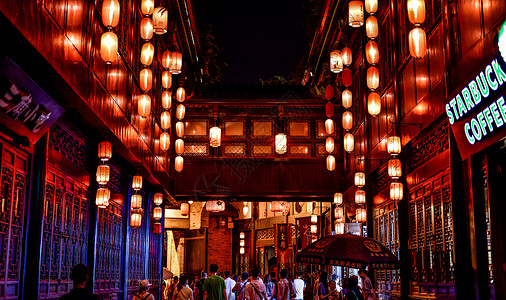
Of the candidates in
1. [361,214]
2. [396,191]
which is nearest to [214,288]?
[396,191]

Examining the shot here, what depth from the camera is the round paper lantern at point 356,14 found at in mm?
13676

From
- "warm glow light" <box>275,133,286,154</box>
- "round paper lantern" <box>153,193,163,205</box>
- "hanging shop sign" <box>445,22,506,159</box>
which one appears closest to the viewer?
"hanging shop sign" <box>445,22,506,159</box>

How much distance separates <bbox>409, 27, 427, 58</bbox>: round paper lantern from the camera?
9820 mm

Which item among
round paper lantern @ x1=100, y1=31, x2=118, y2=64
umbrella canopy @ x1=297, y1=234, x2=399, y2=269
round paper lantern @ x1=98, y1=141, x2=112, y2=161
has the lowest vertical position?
umbrella canopy @ x1=297, y1=234, x2=399, y2=269

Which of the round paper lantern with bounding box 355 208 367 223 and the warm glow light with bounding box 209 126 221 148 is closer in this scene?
the round paper lantern with bounding box 355 208 367 223

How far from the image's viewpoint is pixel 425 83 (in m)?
11.7

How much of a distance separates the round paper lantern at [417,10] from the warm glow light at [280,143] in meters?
A: 10.8

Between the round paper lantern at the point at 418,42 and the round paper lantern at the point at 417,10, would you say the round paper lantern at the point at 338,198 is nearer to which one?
the round paper lantern at the point at 418,42

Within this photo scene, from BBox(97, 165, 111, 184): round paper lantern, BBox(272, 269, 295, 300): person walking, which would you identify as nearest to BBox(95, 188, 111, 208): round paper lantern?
BBox(97, 165, 111, 184): round paper lantern

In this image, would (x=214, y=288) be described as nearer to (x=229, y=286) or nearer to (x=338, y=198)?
(x=229, y=286)

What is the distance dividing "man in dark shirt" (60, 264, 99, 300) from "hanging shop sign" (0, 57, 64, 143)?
2536mm

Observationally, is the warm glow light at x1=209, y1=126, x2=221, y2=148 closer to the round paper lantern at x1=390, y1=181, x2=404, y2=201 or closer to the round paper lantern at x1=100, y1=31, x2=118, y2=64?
the round paper lantern at x1=390, y1=181, x2=404, y2=201

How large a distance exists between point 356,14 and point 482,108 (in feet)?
20.7

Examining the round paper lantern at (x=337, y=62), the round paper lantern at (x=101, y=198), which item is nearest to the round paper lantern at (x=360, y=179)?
the round paper lantern at (x=337, y=62)
